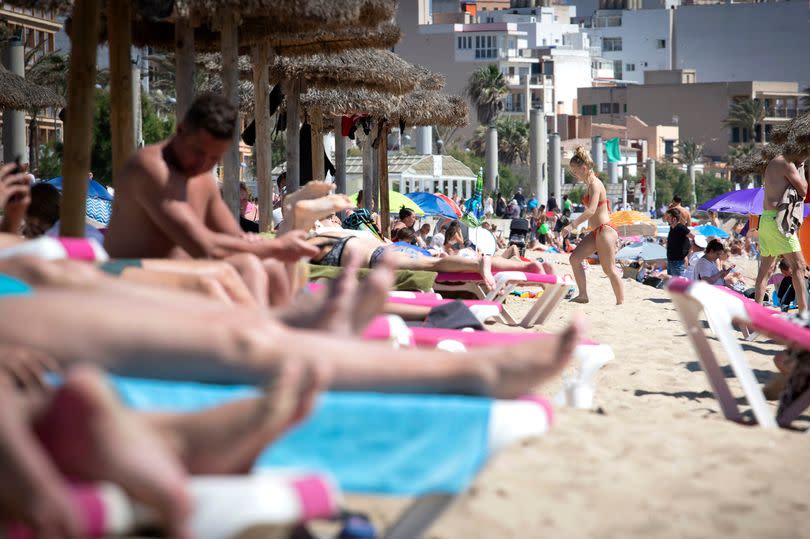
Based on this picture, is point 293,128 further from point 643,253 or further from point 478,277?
point 643,253

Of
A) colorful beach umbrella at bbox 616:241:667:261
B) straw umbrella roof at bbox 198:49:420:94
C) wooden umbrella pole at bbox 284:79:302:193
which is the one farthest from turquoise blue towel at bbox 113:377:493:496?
colorful beach umbrella at bbox 616:241:667:261

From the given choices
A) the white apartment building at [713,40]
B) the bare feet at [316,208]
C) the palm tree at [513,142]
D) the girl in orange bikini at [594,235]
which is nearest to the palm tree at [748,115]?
the white apartment building at [713,40]

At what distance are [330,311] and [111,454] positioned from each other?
→ 2.90 ft

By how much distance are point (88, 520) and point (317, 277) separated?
472cm

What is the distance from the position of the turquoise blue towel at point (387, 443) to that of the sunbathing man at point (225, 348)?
63 mm

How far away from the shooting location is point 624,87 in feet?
329

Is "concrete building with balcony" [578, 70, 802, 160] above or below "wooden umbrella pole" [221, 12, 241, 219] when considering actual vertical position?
above

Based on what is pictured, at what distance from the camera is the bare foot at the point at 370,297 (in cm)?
300

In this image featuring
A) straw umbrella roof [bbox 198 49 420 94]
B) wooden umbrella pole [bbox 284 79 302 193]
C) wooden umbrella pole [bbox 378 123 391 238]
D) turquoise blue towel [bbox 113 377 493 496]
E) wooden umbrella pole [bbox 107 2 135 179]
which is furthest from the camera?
wooden umbrella pole [bbox 378 123 391 238]

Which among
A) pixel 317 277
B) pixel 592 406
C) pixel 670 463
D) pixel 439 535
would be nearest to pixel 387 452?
pixel 439 535

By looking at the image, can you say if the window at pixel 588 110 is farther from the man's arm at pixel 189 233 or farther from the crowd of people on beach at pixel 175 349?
the man's arm at pixel 189 233

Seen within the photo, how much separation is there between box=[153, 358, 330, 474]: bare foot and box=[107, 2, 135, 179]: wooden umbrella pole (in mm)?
4308

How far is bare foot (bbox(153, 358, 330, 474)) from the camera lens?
2.31 meters

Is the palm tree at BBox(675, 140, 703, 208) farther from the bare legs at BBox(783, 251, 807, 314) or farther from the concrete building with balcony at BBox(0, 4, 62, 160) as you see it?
the bare legs at BBox(783, 251, 807, 314)
